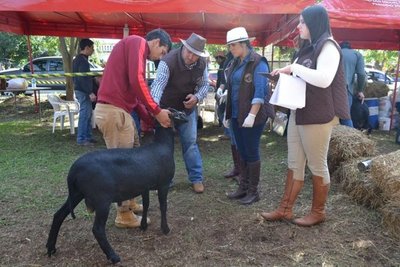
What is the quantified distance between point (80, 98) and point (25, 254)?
4.30m

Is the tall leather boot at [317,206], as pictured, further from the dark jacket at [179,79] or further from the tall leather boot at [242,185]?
the dark jacket at [179,79]

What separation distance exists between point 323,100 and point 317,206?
39.8 inches

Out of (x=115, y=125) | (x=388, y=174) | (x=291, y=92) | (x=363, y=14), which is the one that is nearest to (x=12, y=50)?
(x=363, y=14)

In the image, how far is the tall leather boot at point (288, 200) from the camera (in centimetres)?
345

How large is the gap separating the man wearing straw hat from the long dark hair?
1140 mm

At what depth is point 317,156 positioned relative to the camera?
3201 millimetres

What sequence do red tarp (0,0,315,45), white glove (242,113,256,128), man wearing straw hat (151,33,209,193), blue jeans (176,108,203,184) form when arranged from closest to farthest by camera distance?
white glove (242,113,256,128), man wearing straw hat (151,33,209,193), blue jeans (176,108,203,184), red tarp (0,0,315,45)

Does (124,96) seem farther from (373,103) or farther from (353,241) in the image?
(373,103)

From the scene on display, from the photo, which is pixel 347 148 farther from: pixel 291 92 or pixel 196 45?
pixel 196 45

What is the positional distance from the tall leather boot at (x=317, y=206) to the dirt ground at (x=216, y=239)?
0.06 metres

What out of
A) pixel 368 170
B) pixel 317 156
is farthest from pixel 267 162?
pixel 317 156

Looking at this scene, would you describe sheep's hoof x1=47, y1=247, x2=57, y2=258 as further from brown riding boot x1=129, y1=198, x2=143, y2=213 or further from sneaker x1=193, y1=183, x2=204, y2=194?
sneaker x1=193, y1=183, x2=204, y2=194

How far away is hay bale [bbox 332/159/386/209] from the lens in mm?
3809

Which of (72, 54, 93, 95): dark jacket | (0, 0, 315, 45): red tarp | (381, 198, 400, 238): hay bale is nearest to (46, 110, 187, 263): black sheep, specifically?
(381, 198, 400, 238): hay bale
